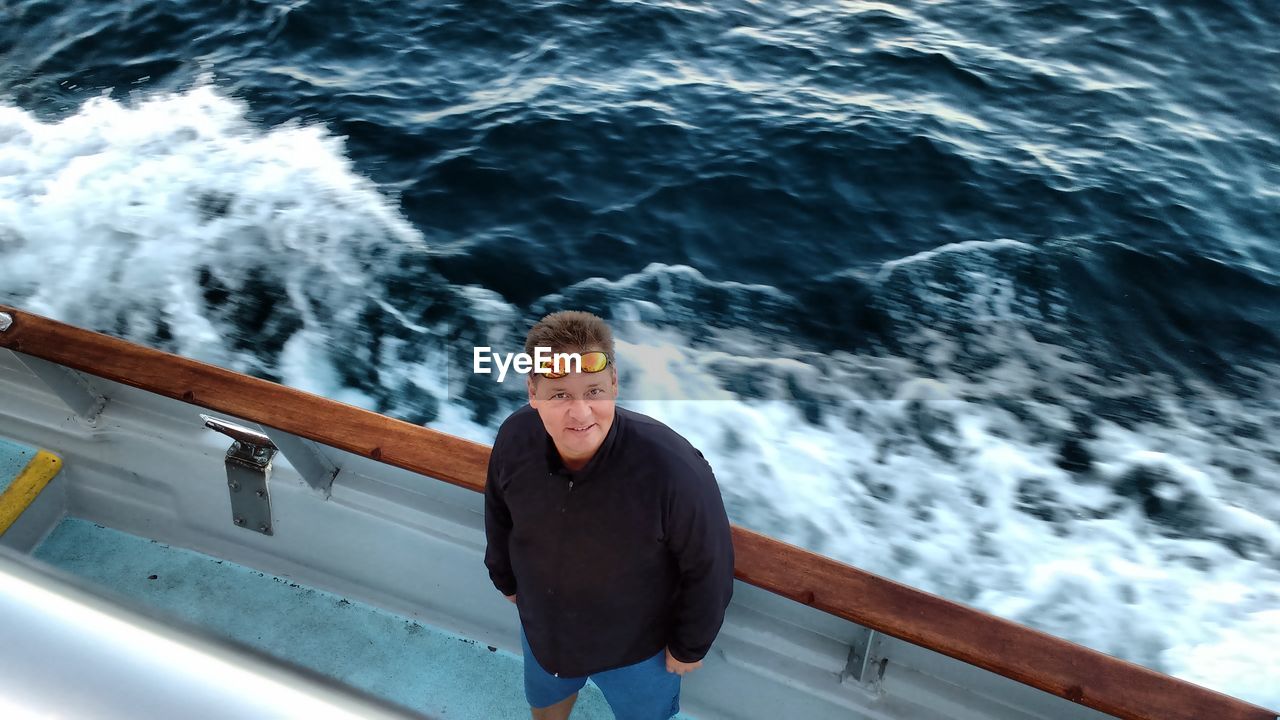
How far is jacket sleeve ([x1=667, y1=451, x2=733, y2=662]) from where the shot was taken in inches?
58.5

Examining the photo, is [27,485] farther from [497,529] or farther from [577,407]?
[577,407]

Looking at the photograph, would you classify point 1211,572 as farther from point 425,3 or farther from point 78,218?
point 425,3

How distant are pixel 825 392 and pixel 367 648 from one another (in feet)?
7.22

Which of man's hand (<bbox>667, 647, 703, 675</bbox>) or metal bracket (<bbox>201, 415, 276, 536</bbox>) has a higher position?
man's hand (<bbox>667, 647, 703, 675</bbox>)

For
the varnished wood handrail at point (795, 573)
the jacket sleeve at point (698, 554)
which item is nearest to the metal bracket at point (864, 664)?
the varnished wood handrail at point (795, 573)

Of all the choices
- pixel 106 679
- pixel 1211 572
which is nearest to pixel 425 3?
pixel 1211 572

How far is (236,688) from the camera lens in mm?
318

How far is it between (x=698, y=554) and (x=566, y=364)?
0.41m

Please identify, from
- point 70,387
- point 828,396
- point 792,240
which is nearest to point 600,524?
point 70,387

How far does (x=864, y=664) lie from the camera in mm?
1996

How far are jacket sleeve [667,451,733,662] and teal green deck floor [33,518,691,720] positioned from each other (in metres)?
0.79

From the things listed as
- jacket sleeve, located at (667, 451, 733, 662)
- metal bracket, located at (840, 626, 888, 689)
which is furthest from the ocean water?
jacket sleeve, located at (667, 451, 733, 662)

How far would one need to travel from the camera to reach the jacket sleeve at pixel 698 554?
1485 mm

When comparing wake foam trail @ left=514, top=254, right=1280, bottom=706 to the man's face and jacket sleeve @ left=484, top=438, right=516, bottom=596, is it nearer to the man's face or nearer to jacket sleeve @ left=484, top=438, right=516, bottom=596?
jacket sleeve @ left=484, top=438, right=516, bottom=596
